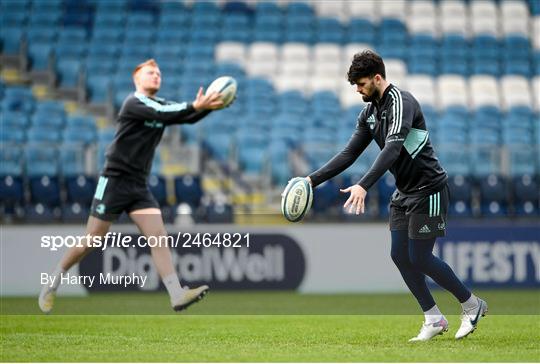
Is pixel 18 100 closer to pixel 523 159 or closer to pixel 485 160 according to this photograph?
→ pixel 485 160

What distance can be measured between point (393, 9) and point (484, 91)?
142 inches

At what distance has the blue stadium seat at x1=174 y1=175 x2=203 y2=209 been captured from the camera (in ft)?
55.5

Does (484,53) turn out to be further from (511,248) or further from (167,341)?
(167,341)

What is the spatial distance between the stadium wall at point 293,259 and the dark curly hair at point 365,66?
24.2 feet

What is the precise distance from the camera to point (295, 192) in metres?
8.17

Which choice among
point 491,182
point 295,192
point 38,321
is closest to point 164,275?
point 295,192

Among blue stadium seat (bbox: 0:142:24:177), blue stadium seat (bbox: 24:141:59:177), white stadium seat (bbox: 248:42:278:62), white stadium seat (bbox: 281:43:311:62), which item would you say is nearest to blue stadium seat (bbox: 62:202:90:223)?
blue stadium seat (bbox: 24:141:59:177)

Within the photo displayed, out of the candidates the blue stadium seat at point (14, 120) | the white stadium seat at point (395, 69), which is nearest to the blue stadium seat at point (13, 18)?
the blue stadium seat at point (14, 120)

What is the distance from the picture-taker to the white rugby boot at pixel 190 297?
26.1 feet

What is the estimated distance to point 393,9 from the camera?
82.0 ft

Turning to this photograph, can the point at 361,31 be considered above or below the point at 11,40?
above

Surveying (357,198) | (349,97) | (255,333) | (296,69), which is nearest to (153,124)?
(357,198)

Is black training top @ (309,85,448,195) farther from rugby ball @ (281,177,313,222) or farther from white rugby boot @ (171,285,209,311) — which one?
white rugby boot @ (171,285,209,311)

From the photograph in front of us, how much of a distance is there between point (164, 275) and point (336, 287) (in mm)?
8030
